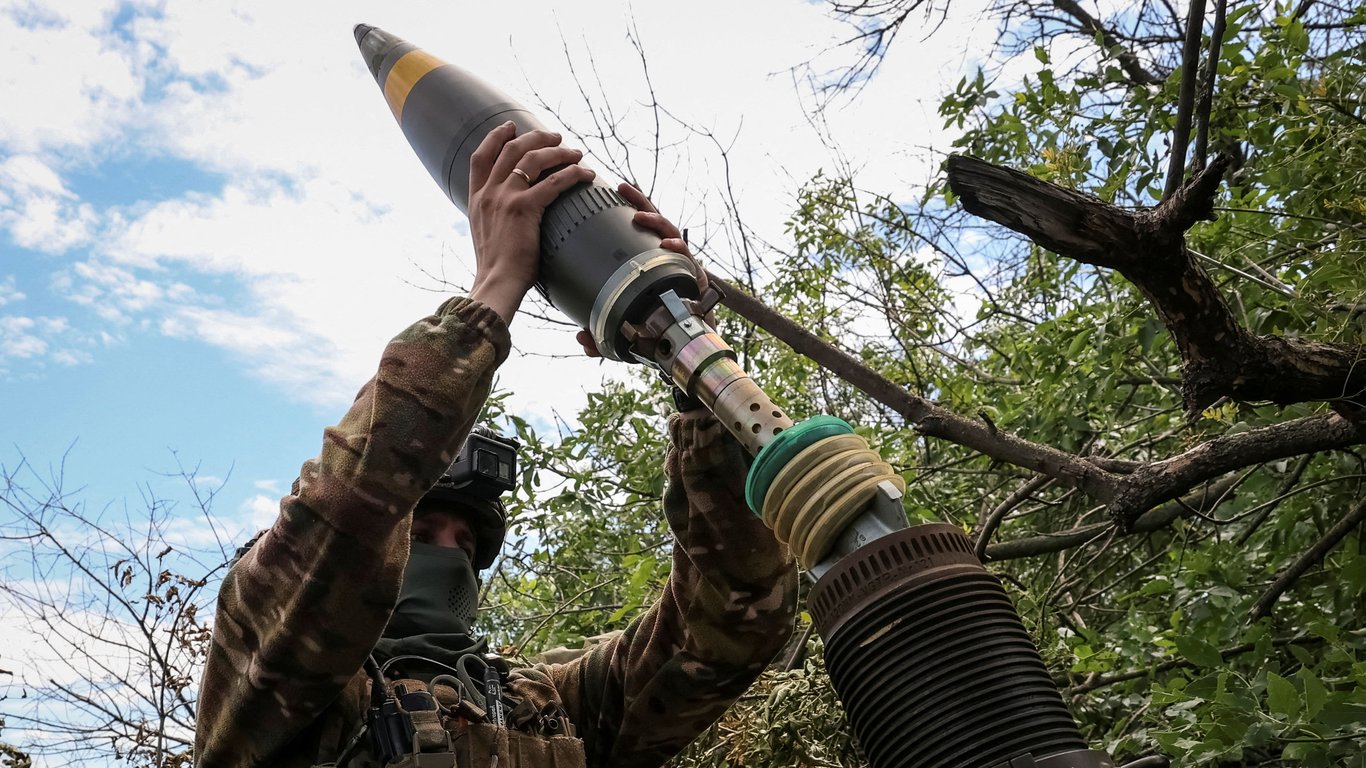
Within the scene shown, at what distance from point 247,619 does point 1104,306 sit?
2832 mm

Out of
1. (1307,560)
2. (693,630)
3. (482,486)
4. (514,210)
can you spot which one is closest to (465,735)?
(693,630)

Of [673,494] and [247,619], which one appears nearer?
[247,619]

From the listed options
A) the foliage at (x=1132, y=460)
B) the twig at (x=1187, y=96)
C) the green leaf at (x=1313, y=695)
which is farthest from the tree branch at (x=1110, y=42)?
the green leaf at (x=1313, y=695)

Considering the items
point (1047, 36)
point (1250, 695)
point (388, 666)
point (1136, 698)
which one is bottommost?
point (1250, 695)

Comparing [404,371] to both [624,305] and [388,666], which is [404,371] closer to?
[624,305]

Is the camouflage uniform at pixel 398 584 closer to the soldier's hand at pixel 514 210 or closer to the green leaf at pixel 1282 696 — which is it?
the soldier's hand at pixel 514 210

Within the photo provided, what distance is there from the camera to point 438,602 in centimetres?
257

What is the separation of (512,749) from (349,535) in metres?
0.62

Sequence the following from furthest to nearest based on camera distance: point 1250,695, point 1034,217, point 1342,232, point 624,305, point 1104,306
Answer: point 1104,306 < point 1342,232 < point 1250,695 < point 1034,217 < point 624,305

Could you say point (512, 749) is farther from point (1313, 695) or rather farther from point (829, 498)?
point (1313, 695)

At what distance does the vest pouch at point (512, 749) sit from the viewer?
2221 mm

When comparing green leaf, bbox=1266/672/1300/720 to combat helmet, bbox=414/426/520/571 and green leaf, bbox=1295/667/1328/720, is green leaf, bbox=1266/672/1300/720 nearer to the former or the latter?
green leaf, bbox=1295/667/1328/720

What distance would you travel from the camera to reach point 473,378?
1.96 meters

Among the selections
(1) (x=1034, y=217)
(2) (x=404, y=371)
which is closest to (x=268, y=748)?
(2) (x=404, y=371)
